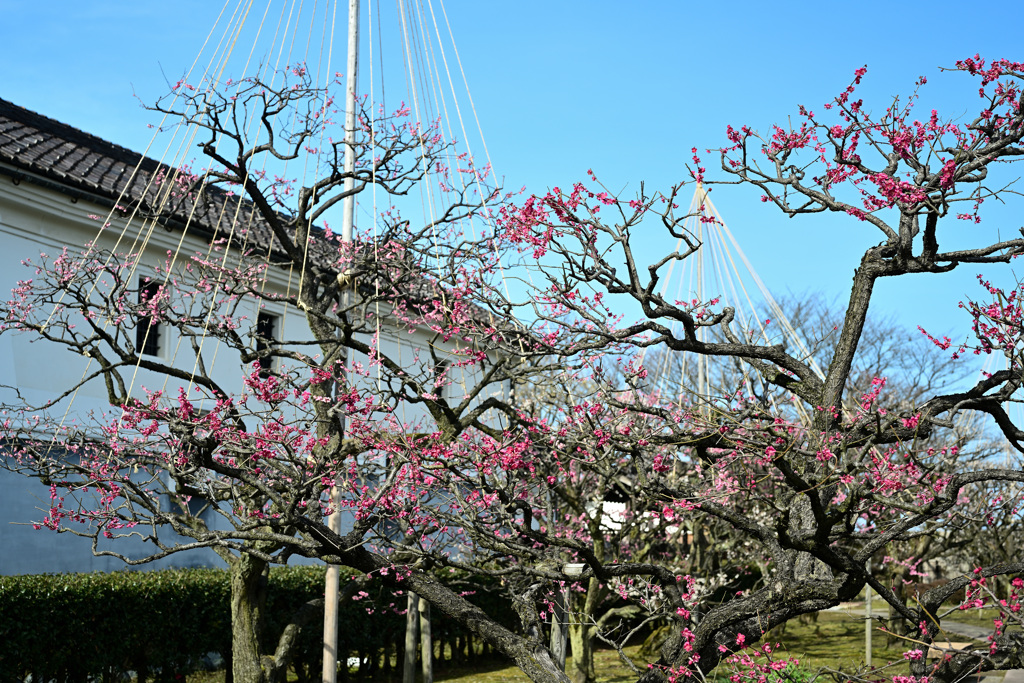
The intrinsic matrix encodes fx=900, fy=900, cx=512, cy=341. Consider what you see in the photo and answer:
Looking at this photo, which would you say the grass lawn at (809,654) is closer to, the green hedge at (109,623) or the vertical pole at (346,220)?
the green hedge at (109,623)

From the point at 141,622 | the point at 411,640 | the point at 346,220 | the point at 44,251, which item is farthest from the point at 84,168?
the point at 411,640

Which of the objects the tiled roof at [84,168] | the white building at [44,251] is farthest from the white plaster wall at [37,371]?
the tiled roof at [84,168]

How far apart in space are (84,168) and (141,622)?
6.00m

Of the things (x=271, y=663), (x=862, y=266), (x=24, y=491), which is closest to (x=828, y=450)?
(x=862, y=266)

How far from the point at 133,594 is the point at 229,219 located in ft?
19.6

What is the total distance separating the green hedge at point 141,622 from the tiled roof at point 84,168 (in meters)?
3.85

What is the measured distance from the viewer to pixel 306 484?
587 cm

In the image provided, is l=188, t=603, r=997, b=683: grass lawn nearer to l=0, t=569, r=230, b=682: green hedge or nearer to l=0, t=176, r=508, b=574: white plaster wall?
l=0, t=569, r=230, b=682: green hedge

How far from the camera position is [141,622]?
9562 millimetres

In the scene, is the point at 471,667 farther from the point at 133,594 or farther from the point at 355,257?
the point at 355,257

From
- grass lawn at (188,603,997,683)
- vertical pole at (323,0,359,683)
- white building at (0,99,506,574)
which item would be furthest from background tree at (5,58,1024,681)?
grass lawn at (188,603,997,683)

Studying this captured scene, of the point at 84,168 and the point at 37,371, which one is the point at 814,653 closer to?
the point at 37,371

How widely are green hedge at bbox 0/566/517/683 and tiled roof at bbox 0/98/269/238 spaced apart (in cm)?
385

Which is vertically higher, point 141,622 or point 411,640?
point 141,622
